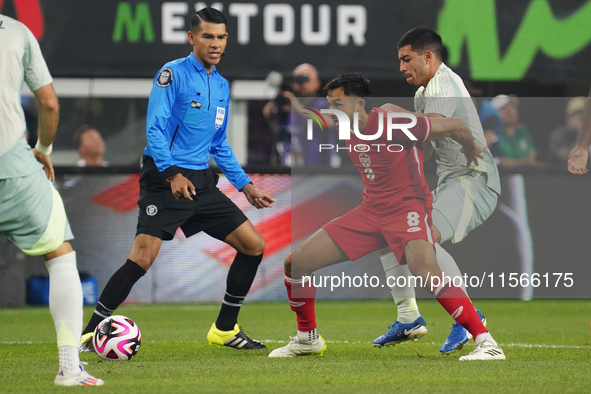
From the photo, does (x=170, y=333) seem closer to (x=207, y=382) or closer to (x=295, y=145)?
(x=207, y=382)

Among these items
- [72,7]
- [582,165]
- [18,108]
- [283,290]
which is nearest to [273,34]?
[72,7]

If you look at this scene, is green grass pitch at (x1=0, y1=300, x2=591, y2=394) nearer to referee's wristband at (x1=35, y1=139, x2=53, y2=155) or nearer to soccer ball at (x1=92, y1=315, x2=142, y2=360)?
soccer ball at (x1=92, y1=315, x2=142, y2=360)

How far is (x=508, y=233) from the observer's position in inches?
283

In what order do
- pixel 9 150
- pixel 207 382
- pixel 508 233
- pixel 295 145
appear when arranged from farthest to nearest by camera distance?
pixel 295 145 < pixel 508 233 < pixel 207 382 < pixel 9 150

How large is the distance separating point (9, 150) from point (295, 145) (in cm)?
650

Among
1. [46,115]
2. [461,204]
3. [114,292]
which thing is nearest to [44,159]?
[46,115]

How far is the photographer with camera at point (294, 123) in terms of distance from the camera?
32.1 feet

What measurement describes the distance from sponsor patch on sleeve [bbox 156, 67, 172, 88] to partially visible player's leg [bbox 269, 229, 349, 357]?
4.45ft

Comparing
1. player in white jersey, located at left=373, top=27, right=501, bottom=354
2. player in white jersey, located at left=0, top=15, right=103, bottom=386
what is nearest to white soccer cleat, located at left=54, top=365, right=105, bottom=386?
player in white jersey, located at left=0, top=15, right=103, bottom=386

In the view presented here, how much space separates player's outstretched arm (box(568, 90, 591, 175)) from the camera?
6.03 m

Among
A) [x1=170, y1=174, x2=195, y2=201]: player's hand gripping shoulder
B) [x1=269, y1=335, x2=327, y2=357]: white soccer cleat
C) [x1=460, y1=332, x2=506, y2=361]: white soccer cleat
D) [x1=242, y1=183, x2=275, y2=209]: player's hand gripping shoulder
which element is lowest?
[x1=269, y1=335, x2=327, y2=357]: white soccer cleat

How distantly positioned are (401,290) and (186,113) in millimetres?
1861

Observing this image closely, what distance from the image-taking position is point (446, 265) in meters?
5.69

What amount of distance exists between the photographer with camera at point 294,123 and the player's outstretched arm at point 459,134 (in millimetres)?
3723
